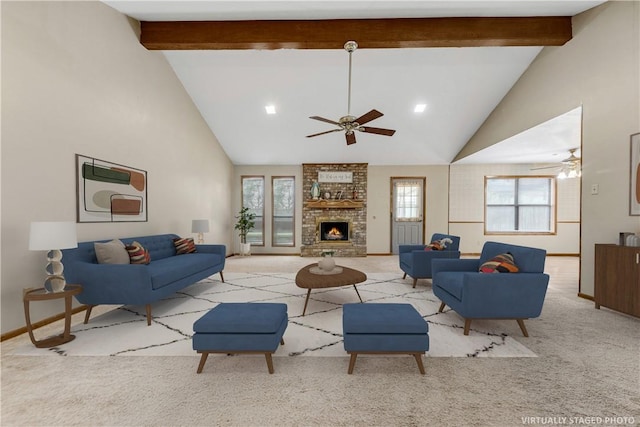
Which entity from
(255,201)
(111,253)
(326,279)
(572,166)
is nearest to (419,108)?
(572,166)

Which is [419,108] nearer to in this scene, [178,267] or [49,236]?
[178,267]

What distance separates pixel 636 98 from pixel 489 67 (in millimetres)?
2432

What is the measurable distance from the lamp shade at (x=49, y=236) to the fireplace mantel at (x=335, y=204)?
247 inches

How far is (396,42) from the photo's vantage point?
14.2 ft

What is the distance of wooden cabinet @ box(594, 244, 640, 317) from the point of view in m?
3.17

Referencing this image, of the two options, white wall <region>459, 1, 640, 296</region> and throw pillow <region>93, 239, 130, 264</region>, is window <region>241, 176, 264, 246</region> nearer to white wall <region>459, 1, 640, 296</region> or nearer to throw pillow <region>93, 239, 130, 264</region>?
throw pillow <region>93, 239, 130, 264</region>

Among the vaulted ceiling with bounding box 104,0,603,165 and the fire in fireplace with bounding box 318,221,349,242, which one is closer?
the vaulted ceiling with bounding box 104,0,603,165

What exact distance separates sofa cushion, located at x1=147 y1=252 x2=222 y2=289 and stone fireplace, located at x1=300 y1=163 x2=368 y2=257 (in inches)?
160

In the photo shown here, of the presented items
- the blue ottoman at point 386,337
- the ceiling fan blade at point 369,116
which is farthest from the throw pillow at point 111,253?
the ceiling fan blade at point 369,116

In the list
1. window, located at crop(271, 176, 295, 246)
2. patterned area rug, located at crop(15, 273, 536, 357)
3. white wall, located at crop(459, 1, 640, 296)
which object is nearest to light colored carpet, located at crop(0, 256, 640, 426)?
patterned area rug, located at crop(15, 273, 536, 357)

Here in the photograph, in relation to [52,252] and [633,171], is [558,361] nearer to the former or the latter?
[633,171]

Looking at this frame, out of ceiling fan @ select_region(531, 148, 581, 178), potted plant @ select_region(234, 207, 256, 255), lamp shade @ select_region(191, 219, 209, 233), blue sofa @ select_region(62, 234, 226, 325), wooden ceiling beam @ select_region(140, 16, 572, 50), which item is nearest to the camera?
blue sofa @ select_region(62, 234, 226, 325)

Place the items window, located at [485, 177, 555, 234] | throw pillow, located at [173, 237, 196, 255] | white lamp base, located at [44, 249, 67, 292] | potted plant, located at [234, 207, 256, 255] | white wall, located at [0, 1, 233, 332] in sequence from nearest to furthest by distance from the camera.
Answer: white lamp base, located at [44, 249, 67, 292] < white wall, located at [0, 1, 233, 332] < throw pillow, located at [173, 237, 196, 255] < potted plant, located at [234, 207, 256, 255] < window, located at [485, 177, 555, 234]

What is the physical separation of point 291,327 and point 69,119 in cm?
367
